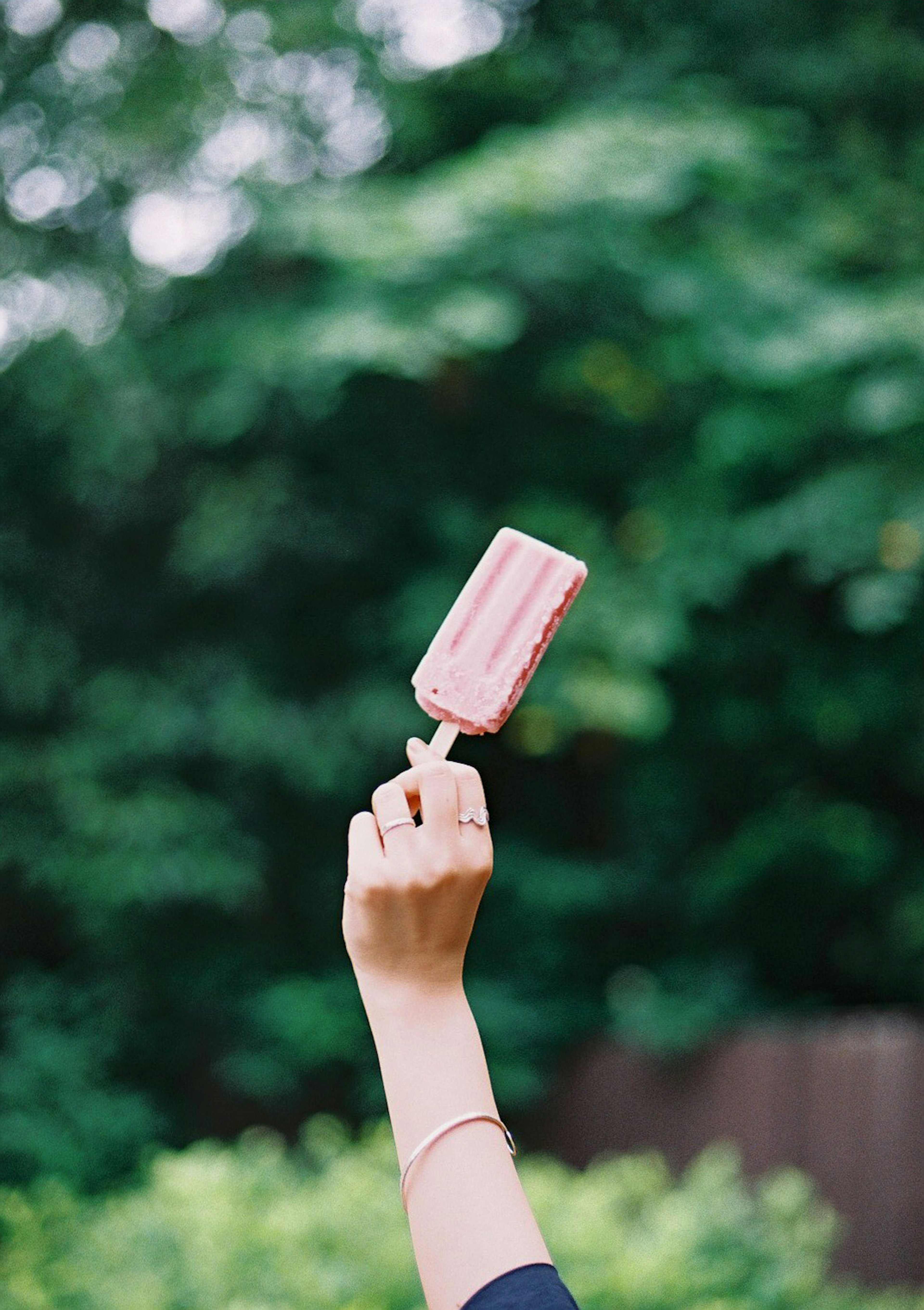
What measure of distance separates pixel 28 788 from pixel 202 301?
2.37 meters

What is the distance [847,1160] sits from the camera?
6.04 metres

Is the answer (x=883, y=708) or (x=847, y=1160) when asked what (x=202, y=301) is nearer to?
(x=883, y=708)

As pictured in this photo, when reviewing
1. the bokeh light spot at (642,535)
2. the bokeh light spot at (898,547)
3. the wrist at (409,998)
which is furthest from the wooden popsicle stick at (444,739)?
the bokeh light spot at (642,535)

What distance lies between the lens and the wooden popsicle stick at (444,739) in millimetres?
1562

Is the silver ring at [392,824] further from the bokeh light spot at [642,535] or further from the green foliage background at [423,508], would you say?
the bokeh light spot at [642,535]

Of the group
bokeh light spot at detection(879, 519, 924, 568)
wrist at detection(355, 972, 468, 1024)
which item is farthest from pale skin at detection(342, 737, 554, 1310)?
bokeh light spot at detection(879, 519, 924, 568)

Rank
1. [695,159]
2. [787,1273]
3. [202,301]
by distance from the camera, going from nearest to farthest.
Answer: [787,1273] → [695,159] → [202,301]

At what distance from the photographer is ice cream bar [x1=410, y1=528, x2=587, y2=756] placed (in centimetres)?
195

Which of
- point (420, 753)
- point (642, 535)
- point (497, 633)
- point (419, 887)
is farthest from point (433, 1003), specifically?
point (642, 535)

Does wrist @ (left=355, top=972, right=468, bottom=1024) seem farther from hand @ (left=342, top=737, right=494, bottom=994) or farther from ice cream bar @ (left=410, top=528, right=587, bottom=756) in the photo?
ice cream bar @ (left=410, top=528, right=587, bottom=756)

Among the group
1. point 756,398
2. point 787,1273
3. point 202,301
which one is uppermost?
point 202,301

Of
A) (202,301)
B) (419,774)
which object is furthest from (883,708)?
(419,774)

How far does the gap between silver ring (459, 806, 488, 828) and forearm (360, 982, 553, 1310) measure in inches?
7.0

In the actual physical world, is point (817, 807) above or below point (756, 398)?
below
